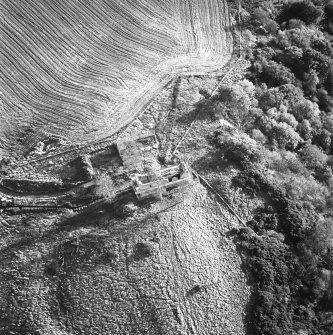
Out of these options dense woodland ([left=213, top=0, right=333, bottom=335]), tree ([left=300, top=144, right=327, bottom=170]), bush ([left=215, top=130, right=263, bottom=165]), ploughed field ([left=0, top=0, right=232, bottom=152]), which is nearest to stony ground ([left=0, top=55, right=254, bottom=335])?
dense woodland ([left=213, top=0, right=333, bottom=335])

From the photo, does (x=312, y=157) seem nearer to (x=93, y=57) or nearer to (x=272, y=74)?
(x=272, y=74)

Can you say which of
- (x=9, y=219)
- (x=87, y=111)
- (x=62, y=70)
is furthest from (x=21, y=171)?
(x=62, y=70)

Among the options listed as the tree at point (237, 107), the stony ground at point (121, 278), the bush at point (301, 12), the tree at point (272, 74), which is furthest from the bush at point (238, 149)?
the bush at point (301, 12)

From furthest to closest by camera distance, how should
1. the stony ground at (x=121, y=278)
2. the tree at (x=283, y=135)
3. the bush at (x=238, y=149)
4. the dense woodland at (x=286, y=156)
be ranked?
the tree at (x=283, y=135), the bush at (x=238, y=149), the dense woodland at (x=286, y=156), the stony ground at (x=121, y=278)

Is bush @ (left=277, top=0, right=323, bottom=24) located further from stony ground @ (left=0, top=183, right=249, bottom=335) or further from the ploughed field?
stony ground @ (left=0, top=183, right=249, bottom=335)

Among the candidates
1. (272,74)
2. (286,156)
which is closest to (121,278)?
(286,156)

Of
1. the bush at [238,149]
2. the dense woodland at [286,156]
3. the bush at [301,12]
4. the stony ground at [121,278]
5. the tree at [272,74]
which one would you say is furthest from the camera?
the bush at [301,12]

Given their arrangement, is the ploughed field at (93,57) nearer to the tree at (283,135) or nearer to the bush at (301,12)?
the bush at (301,12)
